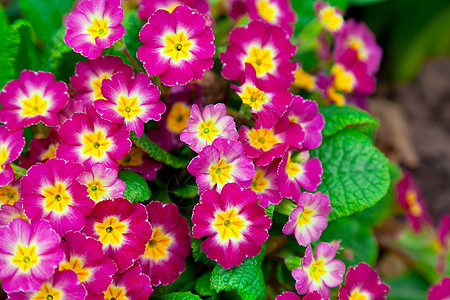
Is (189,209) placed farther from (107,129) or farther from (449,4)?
(449,4)

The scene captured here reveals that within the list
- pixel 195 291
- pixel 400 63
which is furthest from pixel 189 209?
pixel 400 63

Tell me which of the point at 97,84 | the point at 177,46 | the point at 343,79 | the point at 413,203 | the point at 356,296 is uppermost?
the point at 177,46

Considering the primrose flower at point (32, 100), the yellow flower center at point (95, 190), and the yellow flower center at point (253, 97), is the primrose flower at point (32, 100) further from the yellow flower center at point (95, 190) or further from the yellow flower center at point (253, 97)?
the yellow flower center at point (253, 97)

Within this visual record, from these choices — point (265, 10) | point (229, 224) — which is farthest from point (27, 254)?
point (265, 10)

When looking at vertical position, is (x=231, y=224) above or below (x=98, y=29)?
below

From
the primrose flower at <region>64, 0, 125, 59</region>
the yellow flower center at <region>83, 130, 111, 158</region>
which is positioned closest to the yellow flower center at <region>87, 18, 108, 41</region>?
the primrose flower at <region>64, 0, 125, 59</region>

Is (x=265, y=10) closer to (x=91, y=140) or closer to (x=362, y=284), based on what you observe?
(x=91, y=140)

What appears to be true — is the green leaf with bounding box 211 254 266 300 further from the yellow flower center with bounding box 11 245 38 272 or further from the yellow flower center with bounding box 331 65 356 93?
the yellow flower center with bounding box 331 65 356 93
